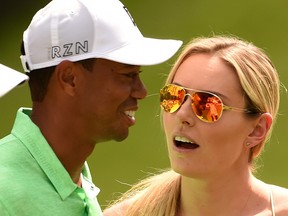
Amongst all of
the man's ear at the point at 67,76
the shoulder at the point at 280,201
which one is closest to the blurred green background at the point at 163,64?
the shoulder at the point at 280,201

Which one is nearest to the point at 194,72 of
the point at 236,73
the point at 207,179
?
the point at 236,73

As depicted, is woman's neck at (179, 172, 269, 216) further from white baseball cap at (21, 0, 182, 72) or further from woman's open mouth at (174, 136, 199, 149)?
white baseball cap at (21, 0, 182, 72)

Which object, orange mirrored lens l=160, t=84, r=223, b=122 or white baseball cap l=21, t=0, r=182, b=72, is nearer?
white baseball cap l=21, t=0, r=182, b=72

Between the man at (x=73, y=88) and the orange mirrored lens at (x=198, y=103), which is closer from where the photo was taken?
the man at (x=73, y=88)

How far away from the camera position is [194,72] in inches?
126

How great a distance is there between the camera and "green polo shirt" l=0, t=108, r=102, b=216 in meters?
2.33

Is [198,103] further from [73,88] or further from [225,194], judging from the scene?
[73,88]

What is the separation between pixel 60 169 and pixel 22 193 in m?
0.17

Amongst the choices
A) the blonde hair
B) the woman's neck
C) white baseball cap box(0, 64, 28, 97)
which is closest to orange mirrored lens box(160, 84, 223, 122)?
the blonde hair

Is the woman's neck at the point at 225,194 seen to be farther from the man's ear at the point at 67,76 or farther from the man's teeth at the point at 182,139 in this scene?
the man's ear at the point at 67,76

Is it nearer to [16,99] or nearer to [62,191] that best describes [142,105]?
[16,99]

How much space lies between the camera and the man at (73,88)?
2465mm

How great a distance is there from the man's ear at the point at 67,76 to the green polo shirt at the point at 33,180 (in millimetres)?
144

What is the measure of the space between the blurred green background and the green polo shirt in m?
3.21
